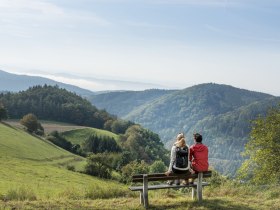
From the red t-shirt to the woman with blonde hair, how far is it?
44cm

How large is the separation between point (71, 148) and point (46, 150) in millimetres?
30398

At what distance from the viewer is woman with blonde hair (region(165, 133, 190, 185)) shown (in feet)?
54.0

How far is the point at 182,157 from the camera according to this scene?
16562mm

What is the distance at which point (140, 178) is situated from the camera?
15805 mm

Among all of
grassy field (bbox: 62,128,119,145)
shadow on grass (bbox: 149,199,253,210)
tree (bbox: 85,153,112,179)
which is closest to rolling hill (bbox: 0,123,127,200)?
shadow on grass (bbox: 149,199,253,210)

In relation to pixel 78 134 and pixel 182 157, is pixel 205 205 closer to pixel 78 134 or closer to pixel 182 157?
pixel 182 157

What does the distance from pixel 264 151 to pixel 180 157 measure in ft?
36.9

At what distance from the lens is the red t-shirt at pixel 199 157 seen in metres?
16.9

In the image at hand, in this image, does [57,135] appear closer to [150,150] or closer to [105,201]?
[150,150]

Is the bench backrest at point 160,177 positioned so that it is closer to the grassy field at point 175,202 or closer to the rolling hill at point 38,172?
the grassy field at point 175,202

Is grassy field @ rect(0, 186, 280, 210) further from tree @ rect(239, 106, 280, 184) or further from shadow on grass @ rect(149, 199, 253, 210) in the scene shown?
tree @ rect(239, 106, 280, 184)

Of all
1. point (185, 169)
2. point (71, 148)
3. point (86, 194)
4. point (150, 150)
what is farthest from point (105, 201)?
point (150, 150)

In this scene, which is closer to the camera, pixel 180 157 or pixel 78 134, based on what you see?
pixel 180 157

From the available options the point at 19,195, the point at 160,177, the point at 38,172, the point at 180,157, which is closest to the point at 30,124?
the point at 38,172
